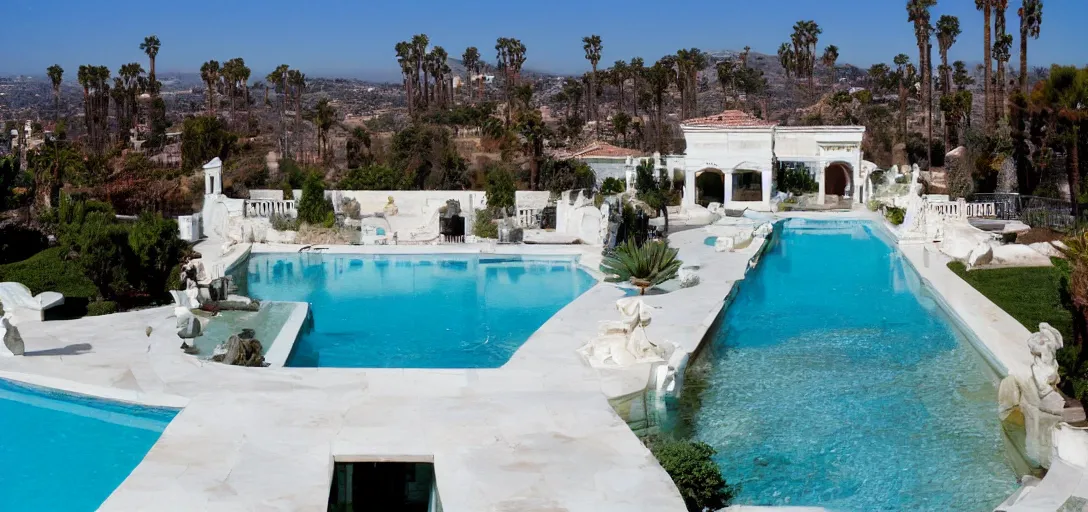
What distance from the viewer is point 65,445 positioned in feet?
30.2

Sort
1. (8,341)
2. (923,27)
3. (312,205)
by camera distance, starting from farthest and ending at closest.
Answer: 1. (923,27)
2. (312,205)
3. (8,341)

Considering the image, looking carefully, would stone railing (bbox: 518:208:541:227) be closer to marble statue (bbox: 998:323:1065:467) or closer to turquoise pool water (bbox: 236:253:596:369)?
turquoise pool water (bbox: 236:253:596:369)

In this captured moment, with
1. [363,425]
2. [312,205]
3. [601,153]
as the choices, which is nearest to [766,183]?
[601,153]

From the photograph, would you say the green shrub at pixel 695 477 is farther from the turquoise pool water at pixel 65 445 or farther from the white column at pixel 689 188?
the white column at pixel 689 188

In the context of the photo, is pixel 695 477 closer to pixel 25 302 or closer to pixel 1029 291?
pixel 25 302

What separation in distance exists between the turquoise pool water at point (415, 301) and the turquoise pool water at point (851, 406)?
9.43 ft

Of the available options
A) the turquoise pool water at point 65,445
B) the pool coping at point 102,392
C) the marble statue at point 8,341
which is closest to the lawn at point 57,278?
the marble statue at point 8,341

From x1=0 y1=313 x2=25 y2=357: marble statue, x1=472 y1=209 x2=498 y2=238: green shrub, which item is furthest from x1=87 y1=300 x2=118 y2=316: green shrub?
x1=472 y1=209 x2=498 y2=238: green shrub

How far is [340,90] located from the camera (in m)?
101

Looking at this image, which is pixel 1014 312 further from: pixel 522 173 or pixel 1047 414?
pixel 522 173

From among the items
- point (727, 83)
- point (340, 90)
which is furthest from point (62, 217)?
point (340, 90)

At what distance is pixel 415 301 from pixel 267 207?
9671 mm

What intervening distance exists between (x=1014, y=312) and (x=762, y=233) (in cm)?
1021

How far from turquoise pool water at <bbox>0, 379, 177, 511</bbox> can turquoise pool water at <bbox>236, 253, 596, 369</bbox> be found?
2.57 metres
